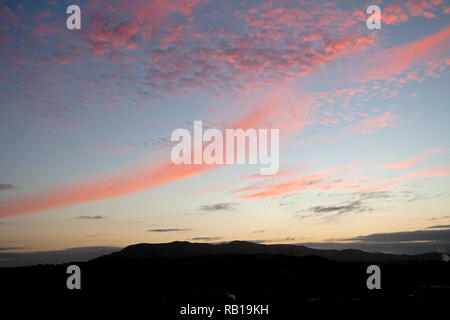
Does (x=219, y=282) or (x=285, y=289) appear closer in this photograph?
(x=285, y=289)
